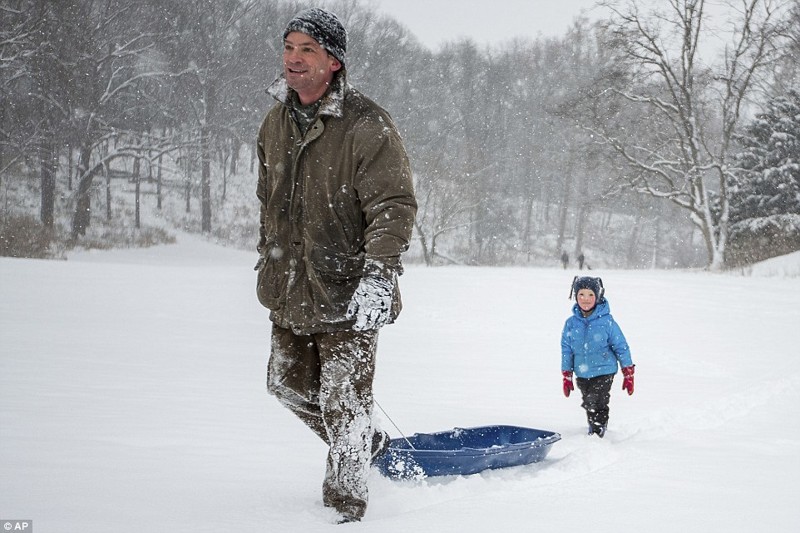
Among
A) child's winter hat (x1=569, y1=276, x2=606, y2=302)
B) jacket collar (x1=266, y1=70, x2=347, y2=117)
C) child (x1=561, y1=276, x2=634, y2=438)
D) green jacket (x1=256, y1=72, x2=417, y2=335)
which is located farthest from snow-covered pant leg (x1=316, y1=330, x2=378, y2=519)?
child's winter hat (x1=569, y1=276, x2=606, y2=302)

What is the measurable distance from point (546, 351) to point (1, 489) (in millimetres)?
9094

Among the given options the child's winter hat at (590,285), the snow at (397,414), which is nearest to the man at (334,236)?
the snow at (397,414)

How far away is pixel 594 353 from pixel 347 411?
3.29 meters

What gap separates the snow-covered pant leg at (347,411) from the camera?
3.02m

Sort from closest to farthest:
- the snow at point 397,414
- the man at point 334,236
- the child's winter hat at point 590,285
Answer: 1. the man at point 334,236
2. the snow at point 397,414
3. the child's winter hat at point 590,285

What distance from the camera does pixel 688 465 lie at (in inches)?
168

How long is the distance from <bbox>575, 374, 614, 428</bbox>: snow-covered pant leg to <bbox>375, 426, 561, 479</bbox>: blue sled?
965mm

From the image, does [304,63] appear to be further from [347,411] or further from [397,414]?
[397,414]

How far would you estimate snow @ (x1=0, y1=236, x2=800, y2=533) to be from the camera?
3109mm

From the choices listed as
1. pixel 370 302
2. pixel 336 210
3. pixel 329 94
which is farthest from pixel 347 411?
pixel 329 94

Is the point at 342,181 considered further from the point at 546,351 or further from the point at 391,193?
the point at 546,351

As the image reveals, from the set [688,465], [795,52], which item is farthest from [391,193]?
[795,52]

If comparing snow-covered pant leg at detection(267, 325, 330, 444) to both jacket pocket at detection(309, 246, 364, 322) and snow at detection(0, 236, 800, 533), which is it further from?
snow at detection(0, 236, 800, 533)

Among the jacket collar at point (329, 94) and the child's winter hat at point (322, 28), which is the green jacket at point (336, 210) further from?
the child's winter hat at point (322, 28)
